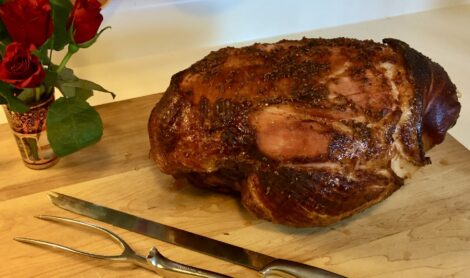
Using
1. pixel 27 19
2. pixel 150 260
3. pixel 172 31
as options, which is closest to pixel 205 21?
pixel 172 31

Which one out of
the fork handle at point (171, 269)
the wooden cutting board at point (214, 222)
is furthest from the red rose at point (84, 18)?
the fork handle at point (171, 269)

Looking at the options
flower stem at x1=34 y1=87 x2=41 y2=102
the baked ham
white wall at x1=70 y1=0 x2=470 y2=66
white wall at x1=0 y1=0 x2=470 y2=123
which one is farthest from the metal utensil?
white wall at x1=70 y1=0 x2=470 y2=66

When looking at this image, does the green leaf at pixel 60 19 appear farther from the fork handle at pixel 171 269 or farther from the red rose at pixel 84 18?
the fork handle at pixel 171 269

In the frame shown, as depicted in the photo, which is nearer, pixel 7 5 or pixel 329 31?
pixel 7 5

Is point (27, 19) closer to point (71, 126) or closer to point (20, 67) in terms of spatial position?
point (20, 67)

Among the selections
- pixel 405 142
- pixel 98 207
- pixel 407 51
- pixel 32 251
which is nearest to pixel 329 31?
pixel 407 51

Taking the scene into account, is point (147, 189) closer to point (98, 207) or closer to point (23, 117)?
point (98, 207)

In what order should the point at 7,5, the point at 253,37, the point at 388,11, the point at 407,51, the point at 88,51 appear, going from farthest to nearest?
the point at 388,11 → the point at 253,37 → the point at 88,51 → the point at 407,51 → the point at 7,5
